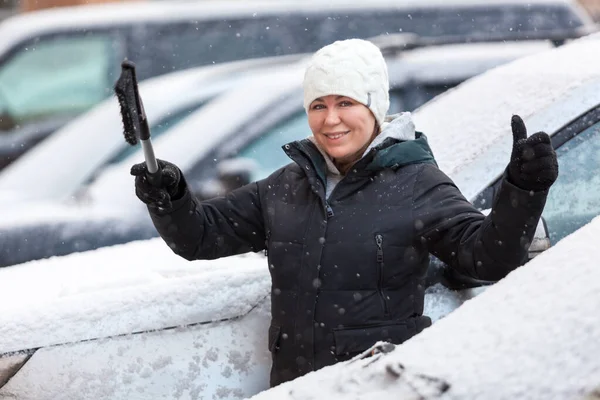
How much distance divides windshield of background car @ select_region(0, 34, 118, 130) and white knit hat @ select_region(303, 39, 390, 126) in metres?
7.30

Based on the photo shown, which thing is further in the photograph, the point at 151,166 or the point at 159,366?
the point at 159,366

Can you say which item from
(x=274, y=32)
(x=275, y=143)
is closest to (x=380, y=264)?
(x=275, y=143)

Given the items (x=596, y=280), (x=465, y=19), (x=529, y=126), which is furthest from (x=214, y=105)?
(x=465, y=19)

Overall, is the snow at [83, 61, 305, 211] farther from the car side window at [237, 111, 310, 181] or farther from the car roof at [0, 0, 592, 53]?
the car roof at [0, 0, 592, 53]

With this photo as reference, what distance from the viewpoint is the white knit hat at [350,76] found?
2.50 m

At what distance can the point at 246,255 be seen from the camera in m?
3.11

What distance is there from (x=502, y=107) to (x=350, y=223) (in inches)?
34.3

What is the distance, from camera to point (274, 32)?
10297 mm

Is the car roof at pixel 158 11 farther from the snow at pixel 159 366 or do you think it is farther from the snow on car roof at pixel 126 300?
the snow at pixel 159 366

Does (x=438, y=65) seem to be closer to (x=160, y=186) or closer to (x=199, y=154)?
(x=199, y=154)

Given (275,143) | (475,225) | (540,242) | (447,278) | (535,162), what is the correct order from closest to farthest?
(535,162) < (475,225) < (540,242) < (447,278) < (275,143)

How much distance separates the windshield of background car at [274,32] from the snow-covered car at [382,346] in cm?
679

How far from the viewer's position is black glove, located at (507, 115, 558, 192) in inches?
84.9

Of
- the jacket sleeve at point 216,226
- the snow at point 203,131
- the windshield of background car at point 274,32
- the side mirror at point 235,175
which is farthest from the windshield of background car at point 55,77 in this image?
the jacket sleeve at point 216,226
